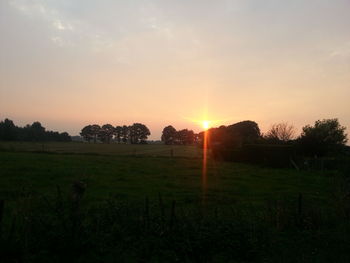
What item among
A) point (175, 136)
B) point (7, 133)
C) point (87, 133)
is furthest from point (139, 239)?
point (87, 133)

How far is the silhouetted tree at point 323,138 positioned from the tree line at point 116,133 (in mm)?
89625

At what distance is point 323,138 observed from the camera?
59.0 m

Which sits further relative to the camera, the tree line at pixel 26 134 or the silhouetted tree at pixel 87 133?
the silhouetted tree at pixel 87 133

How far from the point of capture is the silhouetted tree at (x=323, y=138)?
5254 cm

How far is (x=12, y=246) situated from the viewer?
7191mm

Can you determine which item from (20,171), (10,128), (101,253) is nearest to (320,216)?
(101,253)

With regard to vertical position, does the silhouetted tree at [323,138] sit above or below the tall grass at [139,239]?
above

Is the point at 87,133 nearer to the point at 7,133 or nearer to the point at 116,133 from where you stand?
the point at 116,133

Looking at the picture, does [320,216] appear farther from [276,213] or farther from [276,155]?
[276,155]

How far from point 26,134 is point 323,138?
9193 centimetres

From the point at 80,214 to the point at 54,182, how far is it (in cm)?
1412

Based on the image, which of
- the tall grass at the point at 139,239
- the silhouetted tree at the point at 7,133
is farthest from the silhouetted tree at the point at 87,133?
the tall grass at the point at 139,239

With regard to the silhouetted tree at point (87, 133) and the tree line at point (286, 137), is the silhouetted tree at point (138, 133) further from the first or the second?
the tree line at point (286, 137)

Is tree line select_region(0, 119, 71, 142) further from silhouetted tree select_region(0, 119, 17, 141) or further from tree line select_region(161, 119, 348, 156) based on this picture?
tree line select_region(161, 119, 348, 156)
